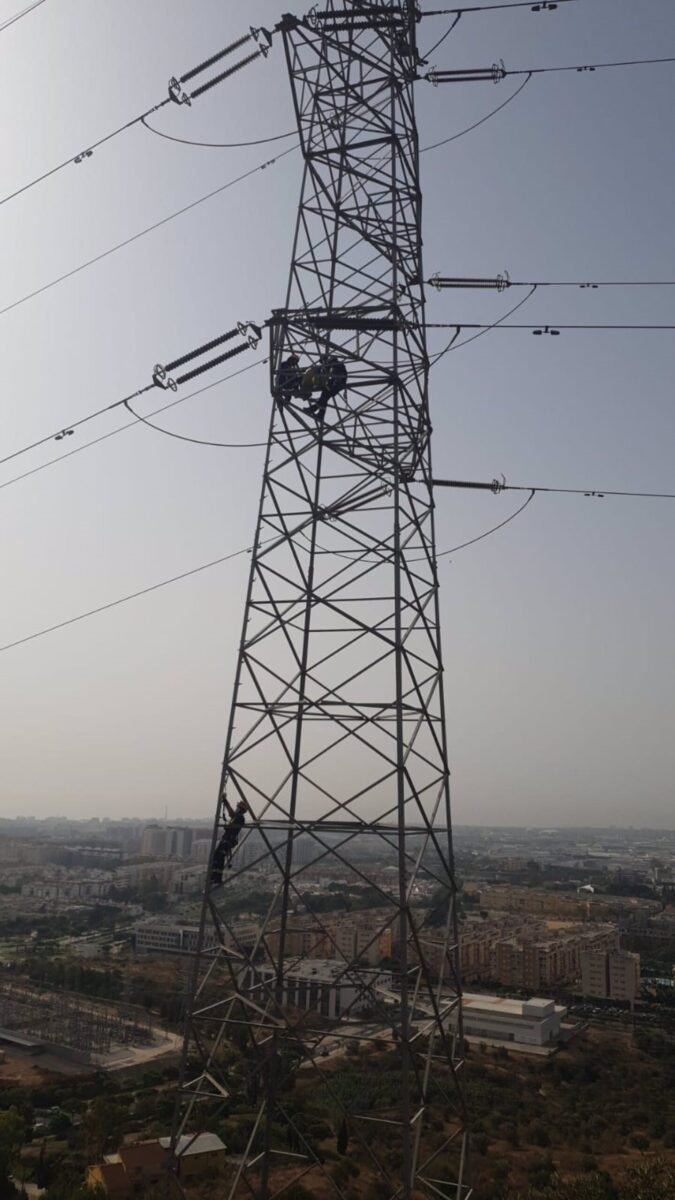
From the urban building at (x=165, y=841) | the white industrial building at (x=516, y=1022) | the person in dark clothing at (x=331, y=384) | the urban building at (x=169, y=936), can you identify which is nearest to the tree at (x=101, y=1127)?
the white industrial building at (x=516, y=1022)

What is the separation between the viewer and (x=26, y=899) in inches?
2371

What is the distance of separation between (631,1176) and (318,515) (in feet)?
39.6

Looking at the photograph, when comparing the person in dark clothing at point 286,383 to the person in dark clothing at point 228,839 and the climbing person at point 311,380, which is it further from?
the person in dark clothing at point 228,839

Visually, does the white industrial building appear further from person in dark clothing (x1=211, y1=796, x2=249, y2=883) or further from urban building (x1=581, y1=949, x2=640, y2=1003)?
person in dark clothing (x1=211, y1=796, x2=249, y2=883)

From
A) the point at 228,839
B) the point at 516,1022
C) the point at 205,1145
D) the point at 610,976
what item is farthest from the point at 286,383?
the point at 610,976

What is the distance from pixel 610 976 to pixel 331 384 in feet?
107

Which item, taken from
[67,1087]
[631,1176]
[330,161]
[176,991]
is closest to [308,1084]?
[67,1087]

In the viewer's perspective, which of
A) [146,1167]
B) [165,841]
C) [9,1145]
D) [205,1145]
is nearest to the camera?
[146,1167]

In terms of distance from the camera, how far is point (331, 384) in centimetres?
657

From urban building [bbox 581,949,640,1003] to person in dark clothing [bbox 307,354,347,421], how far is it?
104 ft

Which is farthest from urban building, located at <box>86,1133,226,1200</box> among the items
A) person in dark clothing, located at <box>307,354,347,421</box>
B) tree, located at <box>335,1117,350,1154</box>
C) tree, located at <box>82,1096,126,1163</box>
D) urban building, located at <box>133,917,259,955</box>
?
urban building, located at <box>133,917,259,955</box>

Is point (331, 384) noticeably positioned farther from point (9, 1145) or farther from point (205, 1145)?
point (9, 1145)

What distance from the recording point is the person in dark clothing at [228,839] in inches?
239

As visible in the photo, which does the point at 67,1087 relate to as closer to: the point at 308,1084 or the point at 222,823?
the point at 308,1084
